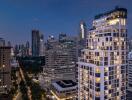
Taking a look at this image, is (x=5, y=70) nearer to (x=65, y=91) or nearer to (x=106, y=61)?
(x=65, y=91)

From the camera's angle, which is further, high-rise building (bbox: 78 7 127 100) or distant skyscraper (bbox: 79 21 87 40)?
distant skyscraper (bbox: 79 21 87 40)

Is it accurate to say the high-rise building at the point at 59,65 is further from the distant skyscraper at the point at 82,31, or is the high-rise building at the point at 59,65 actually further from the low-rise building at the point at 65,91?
the distant skyscraper at the point at 82,31

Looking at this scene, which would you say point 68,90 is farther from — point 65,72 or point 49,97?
point 65,72

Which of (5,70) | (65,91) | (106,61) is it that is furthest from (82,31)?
(106,61)

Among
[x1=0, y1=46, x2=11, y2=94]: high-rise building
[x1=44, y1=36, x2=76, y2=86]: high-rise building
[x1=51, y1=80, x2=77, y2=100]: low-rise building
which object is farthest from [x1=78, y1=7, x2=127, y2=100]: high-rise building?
[x1=0, y1=46, x2=11, y2=94]: high-rise building

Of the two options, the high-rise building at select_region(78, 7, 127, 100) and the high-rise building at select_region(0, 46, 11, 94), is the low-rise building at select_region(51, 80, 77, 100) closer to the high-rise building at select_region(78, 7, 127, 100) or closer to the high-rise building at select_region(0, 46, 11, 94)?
the high-rise building at select_region(78, 7, 127, 100)

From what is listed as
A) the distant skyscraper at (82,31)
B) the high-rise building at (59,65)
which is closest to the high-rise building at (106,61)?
the high-rise building at (59,65)

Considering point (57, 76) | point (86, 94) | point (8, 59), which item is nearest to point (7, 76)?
point (8, 59)
